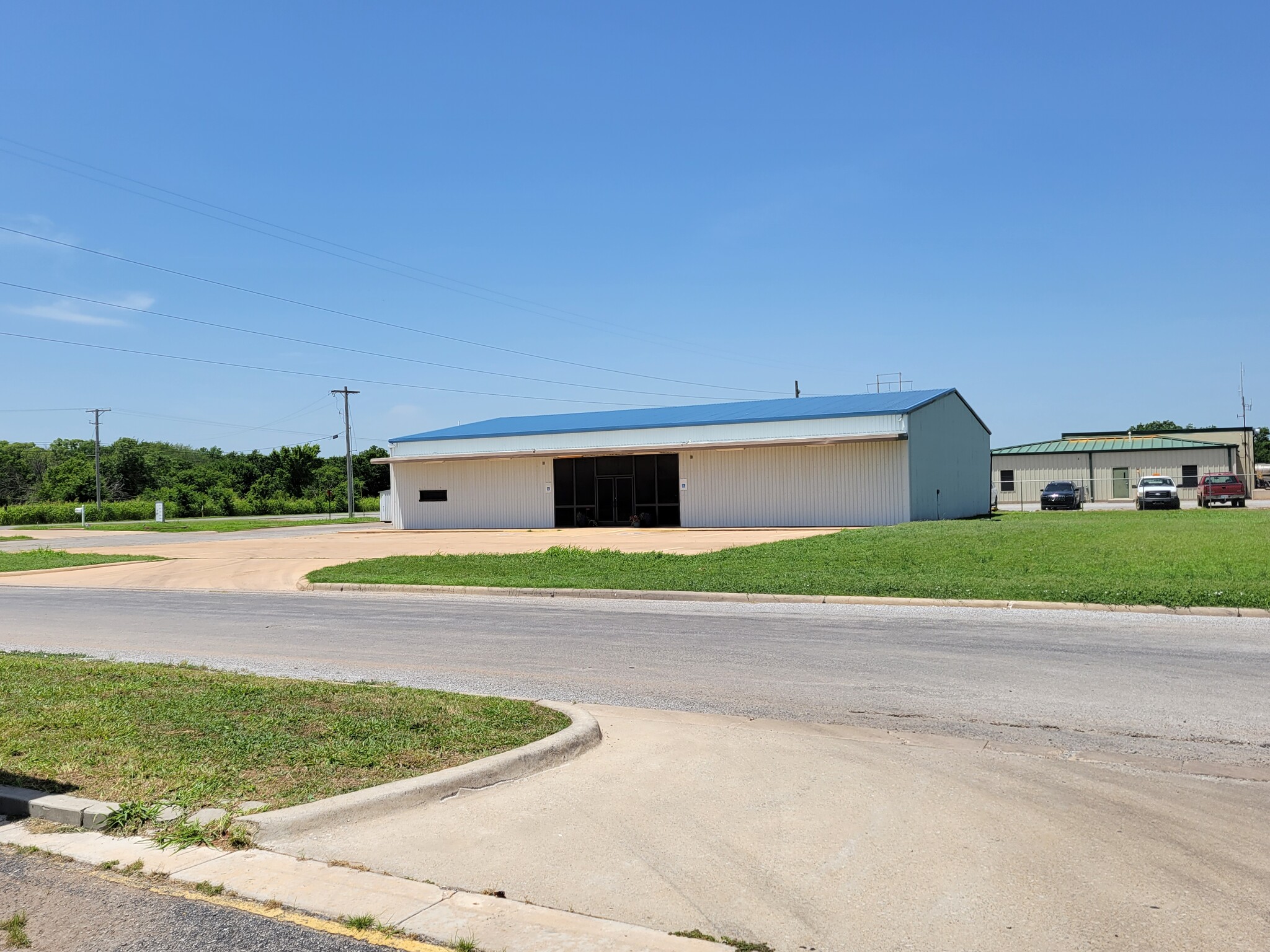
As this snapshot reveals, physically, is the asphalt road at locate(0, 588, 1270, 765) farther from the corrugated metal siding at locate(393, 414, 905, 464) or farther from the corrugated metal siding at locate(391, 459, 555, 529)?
the corrugated metal siding at locate(391, 459, 555, 529)

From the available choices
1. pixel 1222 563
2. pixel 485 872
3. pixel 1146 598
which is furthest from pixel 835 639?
pixel 1222 563

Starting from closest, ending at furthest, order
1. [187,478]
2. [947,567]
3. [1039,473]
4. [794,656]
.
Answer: [794,656] < [947,567] < [1039,473] < [187,478]

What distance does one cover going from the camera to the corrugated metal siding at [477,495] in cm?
4234

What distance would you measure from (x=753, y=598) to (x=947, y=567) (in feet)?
15.0

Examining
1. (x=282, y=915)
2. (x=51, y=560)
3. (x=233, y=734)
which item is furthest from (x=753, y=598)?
(x=51, y=560)

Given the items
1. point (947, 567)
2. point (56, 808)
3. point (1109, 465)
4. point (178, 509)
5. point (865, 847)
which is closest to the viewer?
point (865, 847)

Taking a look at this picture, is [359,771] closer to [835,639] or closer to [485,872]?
[485,872]

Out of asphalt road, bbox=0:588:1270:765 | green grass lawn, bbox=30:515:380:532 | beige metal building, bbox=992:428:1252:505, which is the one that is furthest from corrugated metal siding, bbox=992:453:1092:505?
asphalt road, bbox=0:588:1270:765

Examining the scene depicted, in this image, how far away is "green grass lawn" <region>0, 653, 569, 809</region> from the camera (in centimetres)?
555

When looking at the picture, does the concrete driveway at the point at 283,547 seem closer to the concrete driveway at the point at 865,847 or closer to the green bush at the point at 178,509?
the concrete driveway at the point at 865,847

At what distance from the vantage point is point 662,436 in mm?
39125

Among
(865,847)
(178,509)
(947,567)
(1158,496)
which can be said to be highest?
(178,509)

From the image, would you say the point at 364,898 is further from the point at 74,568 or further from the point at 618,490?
the point at 618,490

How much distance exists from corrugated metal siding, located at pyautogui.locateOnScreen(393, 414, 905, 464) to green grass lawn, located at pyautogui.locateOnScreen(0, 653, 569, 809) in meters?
28.9
